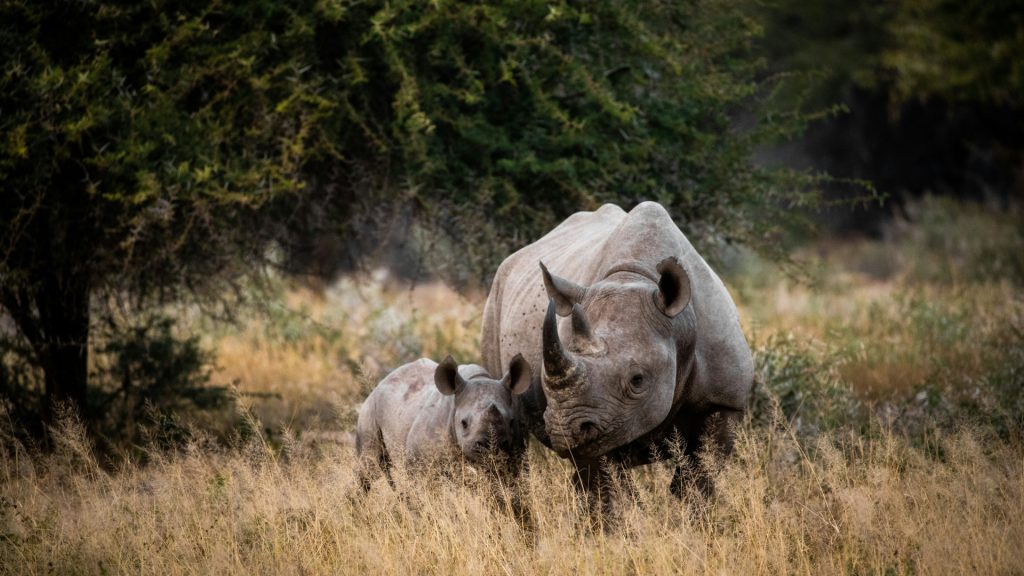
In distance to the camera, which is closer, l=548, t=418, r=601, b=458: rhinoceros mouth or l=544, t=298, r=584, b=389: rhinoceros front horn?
l=544, t=298, r=584, b=389: rhinoceros front horn

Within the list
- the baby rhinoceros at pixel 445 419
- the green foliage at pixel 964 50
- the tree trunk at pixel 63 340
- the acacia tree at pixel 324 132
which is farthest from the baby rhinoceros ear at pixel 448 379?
the green foliage at pixel 964 50

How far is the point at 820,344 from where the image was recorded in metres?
10.0

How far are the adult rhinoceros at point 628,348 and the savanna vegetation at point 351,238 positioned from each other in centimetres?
28

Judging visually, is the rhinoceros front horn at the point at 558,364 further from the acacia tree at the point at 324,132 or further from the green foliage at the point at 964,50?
the green foliage at the point at 964,50

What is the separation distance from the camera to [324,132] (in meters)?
8.47

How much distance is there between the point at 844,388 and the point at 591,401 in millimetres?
3734

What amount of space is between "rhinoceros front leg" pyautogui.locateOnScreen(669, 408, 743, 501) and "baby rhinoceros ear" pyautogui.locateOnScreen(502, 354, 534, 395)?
0.88 meters

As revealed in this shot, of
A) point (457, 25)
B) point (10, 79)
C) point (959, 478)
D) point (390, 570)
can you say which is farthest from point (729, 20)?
point (390, 570)

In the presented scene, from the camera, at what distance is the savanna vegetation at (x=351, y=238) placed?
5.68 m

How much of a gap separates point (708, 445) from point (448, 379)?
4.54ft

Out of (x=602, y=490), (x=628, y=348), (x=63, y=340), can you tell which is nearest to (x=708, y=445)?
(x=602, y=490)

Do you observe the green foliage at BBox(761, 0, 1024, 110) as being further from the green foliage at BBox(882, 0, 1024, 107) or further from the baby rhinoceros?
the baby rhinoceros

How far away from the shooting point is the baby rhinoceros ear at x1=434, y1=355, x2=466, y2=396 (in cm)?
594

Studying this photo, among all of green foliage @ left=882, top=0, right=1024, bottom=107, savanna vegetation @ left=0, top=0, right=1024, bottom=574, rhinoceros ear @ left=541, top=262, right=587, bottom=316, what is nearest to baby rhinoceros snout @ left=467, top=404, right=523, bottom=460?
savanna vegetation @ left=0, top=0, right=1024, bottom=574
